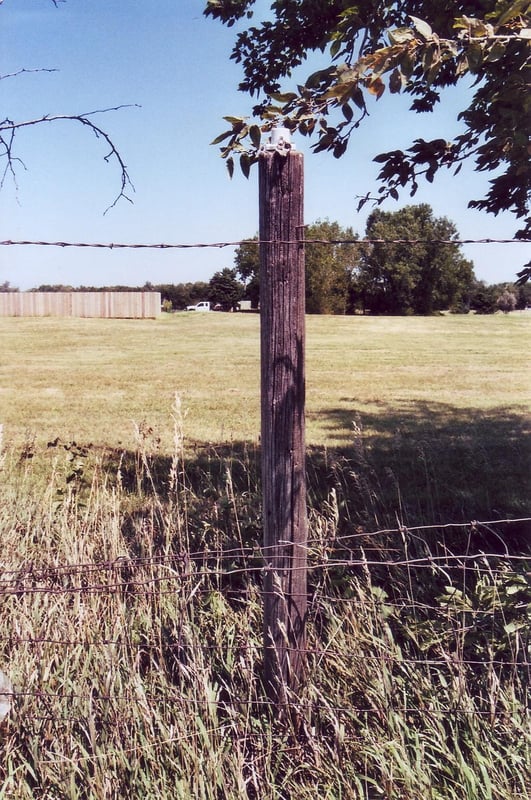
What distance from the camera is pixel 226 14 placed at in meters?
5.21

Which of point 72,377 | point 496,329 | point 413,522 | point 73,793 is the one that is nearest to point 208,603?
point 73,793

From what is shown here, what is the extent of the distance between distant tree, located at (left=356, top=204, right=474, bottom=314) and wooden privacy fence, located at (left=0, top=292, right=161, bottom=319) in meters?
15.4

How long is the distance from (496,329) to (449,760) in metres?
32.1

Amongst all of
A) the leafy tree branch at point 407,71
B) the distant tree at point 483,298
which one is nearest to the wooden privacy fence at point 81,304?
the distant tree at point 483,298

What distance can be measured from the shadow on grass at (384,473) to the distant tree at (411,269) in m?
32.4

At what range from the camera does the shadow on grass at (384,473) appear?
439cm

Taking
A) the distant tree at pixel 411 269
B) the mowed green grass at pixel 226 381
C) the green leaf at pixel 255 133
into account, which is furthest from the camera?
the distant tree at pixel 411 269

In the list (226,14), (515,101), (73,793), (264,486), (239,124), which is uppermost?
(226,14)

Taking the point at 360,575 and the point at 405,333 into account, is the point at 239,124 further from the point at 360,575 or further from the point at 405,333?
the point at 405,333

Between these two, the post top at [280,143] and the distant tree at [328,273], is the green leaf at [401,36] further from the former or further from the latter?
the distant tree at [328,273]

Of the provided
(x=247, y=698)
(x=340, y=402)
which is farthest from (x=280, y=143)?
(x=340, y=402)

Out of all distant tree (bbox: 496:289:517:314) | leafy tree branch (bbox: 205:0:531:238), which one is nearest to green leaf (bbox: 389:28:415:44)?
leafy tree branch (bbox: 205:0:531:238)

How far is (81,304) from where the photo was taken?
33.4 metres

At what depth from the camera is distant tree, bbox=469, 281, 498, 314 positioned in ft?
152
